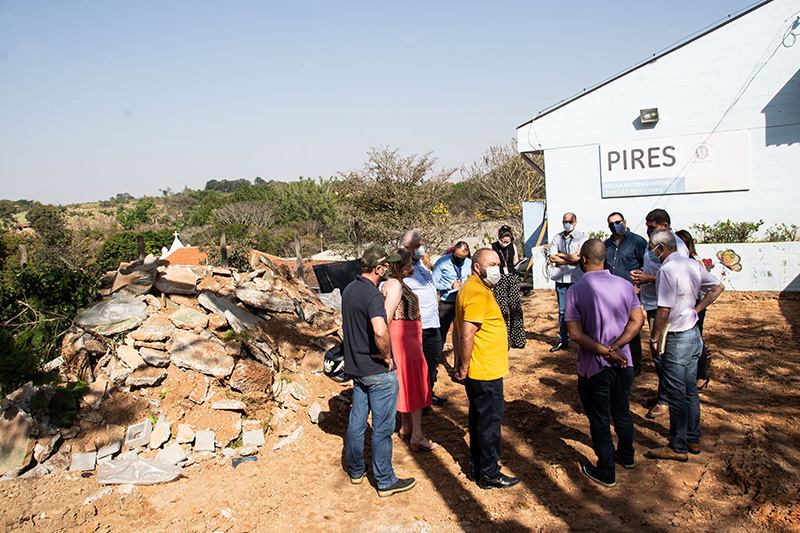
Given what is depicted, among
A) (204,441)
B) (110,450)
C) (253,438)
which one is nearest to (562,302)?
(253,438)

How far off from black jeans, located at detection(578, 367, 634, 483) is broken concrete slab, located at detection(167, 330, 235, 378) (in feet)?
12.5

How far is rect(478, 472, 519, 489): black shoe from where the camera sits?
12.8 ft

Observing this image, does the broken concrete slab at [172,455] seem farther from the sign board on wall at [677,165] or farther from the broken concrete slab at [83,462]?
the sign board on wall at [677,165]

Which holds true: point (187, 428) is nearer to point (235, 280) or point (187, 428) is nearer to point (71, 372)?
point (71, 372)

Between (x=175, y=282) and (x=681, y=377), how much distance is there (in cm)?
587

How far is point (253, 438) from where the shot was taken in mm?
5031

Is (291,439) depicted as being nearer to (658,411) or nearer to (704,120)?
(658,411)

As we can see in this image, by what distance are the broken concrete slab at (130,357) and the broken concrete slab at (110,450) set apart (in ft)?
2.85

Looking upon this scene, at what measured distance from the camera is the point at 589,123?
12.4m

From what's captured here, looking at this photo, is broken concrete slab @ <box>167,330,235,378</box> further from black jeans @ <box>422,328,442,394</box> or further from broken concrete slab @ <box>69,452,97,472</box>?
black jeans @ <box>422,328,442,394</box>

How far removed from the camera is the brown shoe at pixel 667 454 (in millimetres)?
4023

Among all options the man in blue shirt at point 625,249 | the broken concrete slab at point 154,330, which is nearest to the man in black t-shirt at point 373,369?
the broken concrete slab at point 154,330

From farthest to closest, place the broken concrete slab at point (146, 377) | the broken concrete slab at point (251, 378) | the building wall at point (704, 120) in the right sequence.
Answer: the building wall at point (704, 120), the broken concrete slab at point (251, 378), the broken concrete slab at point (146, 377)

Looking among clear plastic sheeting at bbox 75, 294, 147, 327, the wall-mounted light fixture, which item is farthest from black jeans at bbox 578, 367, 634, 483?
the wall-mounted light fixture
